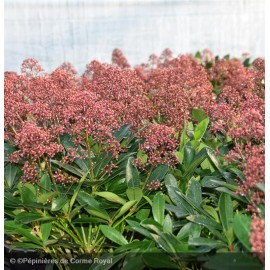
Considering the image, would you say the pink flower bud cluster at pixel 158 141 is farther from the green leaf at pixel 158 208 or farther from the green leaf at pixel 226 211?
the green leaf at pixel 226 211

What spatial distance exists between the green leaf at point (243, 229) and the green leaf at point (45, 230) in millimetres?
624

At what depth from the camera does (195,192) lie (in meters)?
1.64

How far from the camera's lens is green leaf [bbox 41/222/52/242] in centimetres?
169

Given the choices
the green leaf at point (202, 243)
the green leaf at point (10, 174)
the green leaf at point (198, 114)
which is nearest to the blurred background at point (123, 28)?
the green leaf at point (198, 114)

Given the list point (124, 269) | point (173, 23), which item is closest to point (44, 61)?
point (173, 23)

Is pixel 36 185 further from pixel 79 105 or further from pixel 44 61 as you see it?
pixel 44 61

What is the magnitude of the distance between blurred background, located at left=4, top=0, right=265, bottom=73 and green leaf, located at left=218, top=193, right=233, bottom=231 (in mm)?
2601

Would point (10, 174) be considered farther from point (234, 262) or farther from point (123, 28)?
point (123, 28)

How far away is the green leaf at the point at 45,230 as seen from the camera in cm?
169

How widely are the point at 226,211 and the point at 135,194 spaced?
276mm

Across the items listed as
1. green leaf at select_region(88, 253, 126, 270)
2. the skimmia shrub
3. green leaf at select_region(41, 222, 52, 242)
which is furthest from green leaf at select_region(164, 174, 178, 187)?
green leaf at select_region(41, 222, 52, 242)

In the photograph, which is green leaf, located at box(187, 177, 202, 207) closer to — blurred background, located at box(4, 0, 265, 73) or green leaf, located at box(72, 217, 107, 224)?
green leaf, located at box(72, 217, 107, 224)

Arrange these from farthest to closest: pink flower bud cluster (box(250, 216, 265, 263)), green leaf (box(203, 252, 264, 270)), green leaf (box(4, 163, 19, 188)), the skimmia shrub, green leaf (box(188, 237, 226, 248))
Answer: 1. green leaf (box(4, 163, 19, 188))
2. the skimmia shrub
3. green leaf (box(188, 237, 226, 248))
4. green leaf (box(203, 252, 264, 270))
5. pink flower bud cluster (box(250, 216, 265, 263))

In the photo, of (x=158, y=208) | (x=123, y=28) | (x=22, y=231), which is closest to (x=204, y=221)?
(x=158, y=208)
